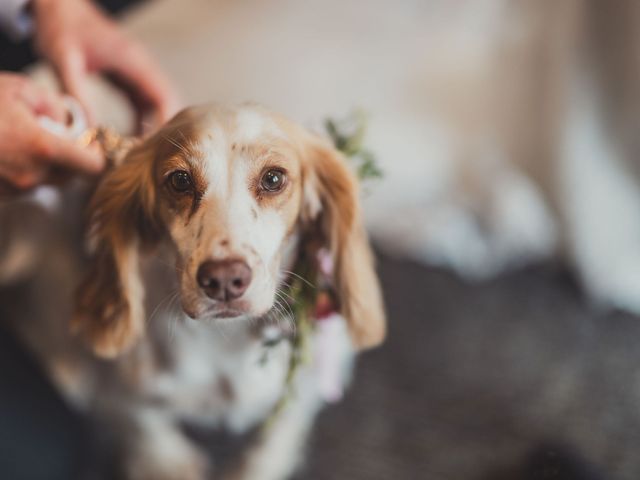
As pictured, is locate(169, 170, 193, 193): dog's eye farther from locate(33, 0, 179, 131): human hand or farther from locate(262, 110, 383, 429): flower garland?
locate(33, 0, 179, 131): human hand

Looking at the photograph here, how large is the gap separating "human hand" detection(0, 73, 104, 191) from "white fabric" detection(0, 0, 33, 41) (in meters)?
0.30

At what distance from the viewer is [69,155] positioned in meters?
0.82

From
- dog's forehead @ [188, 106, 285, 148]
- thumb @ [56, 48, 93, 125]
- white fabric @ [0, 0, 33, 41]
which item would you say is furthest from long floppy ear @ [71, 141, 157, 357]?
white fabric @ [0, 0, 33, 41]

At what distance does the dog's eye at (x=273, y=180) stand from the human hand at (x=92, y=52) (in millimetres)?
370

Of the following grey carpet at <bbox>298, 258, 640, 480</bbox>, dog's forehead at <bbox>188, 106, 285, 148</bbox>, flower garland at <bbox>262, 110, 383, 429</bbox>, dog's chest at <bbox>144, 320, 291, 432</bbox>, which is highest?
dog's forehead at <bbox>188, 106, 285, 148</bbox>

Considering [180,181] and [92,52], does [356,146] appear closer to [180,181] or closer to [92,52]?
[180,181]

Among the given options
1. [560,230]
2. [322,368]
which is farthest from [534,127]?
[322,368]

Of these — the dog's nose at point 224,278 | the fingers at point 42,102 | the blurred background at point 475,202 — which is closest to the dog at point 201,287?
the dog's nose at point 224,278

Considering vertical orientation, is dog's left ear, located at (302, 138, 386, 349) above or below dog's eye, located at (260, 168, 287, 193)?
below

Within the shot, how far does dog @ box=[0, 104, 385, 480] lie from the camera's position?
680 millimetres

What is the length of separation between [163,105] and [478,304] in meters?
0.95

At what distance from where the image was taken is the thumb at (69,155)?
82 cm

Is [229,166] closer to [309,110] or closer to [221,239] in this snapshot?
[221,239]

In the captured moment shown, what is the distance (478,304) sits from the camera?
1.61 metres
